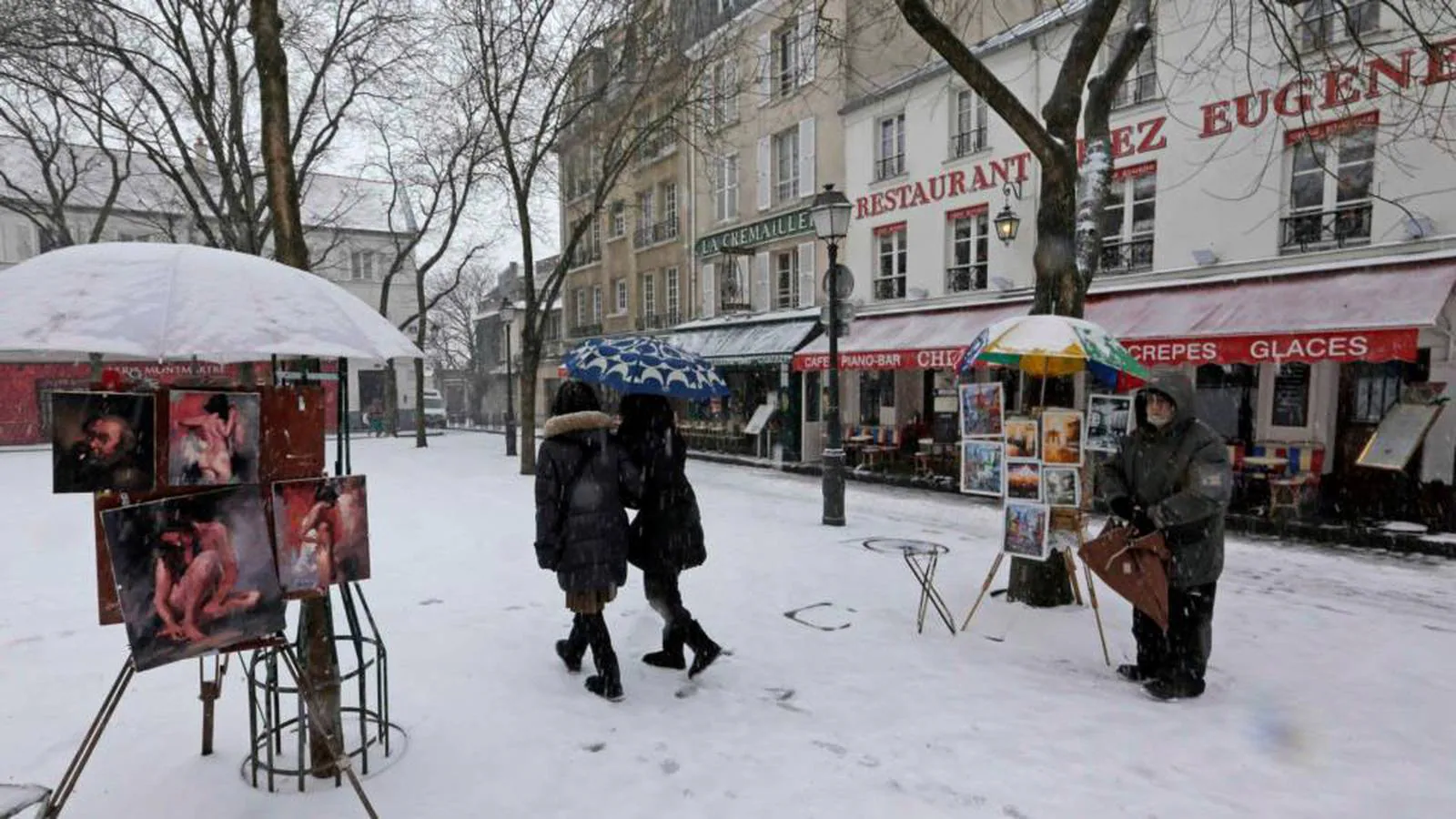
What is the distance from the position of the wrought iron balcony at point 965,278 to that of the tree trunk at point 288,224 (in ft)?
42.8

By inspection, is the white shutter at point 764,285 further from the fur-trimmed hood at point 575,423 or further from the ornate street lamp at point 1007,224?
the fur-trimmed hood at point 575,423

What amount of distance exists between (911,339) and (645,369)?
11.1 m

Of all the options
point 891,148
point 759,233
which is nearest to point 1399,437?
point 891,148

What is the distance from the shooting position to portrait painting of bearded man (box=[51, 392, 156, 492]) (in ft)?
7.78

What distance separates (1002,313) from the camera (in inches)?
534

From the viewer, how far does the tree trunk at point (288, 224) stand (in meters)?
3.18

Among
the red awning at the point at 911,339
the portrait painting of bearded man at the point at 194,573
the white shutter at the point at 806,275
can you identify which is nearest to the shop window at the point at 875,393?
the red awning at the point at 911,339

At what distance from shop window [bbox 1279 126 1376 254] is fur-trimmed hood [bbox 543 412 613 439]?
35.4 ft

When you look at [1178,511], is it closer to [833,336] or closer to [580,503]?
[580,503]

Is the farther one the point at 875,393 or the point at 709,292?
the point at 709,292

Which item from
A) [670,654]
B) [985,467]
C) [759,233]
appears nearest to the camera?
[670,654]

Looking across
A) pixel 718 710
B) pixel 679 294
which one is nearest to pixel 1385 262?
pixel 718 710

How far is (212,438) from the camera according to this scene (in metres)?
2.56

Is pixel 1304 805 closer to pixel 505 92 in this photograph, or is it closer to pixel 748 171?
pixel 505 92
